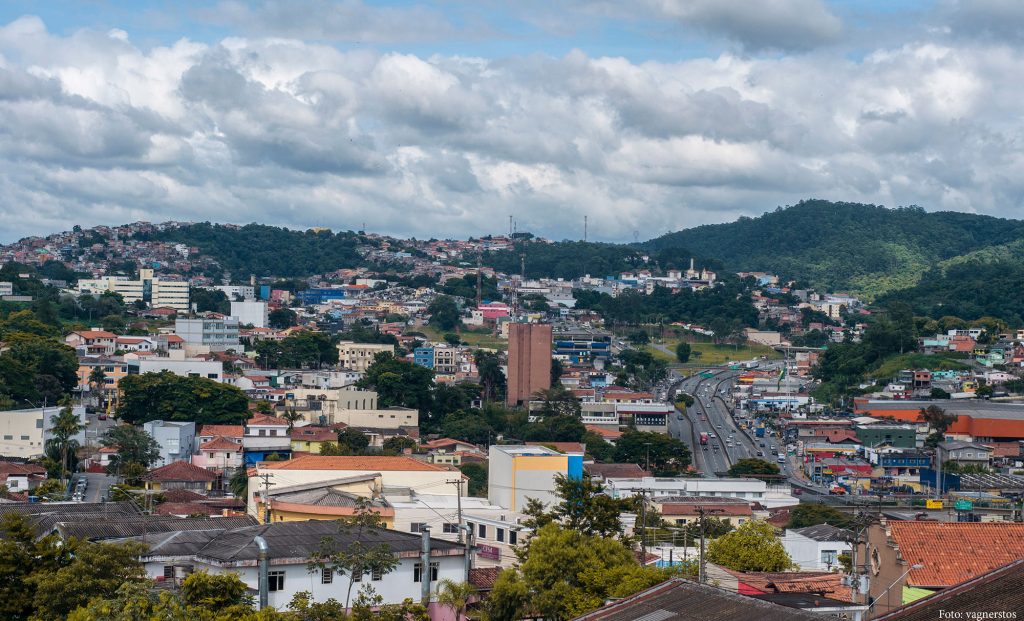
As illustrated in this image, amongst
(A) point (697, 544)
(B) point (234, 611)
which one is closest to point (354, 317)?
(A) point (697, 544)

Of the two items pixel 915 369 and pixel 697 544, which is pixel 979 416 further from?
pixel 697 544

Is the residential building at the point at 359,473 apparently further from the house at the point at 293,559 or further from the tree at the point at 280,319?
the tree at the point at 280,319

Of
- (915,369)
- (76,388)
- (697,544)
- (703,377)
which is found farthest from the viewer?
(703,377)

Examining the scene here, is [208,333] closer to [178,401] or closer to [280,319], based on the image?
[178,401]

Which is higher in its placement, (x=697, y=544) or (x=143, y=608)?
(x=143, y=608)

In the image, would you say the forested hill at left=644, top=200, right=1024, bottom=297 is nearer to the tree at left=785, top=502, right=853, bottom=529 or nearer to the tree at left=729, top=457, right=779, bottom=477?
the tree at left=729, top=457, right=779, bottom=477

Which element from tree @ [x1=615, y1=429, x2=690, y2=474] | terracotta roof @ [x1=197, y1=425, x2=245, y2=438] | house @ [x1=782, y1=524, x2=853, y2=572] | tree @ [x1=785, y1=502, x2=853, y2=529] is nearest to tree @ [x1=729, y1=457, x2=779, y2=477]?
tree @ [x1=615, y1=429, x2=690, y2=474]
